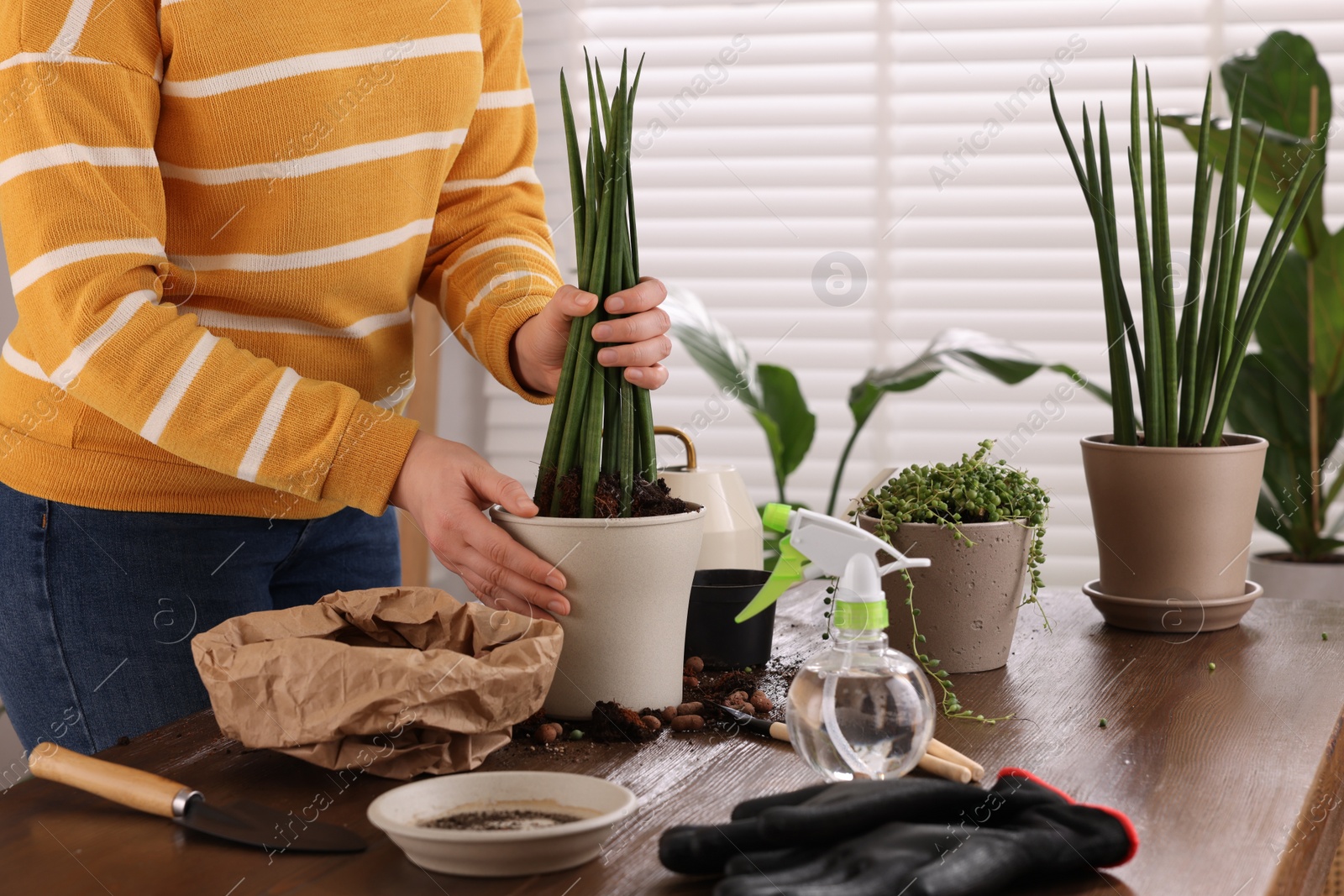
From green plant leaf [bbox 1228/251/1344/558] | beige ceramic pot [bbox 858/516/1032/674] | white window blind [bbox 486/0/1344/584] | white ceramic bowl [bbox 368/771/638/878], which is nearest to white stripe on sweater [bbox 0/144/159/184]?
white ceramic bowl [bbox 368/771/638/878]

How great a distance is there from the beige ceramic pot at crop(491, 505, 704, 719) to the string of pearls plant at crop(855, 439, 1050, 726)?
18cm

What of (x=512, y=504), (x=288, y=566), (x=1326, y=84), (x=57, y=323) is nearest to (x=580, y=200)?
(x=512, y=504)

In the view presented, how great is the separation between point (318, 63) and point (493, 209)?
0.26 metres

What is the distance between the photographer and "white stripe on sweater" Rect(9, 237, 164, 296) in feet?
2.53

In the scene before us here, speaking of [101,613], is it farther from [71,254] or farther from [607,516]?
[607,516]

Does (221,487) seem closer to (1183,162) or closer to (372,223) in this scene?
(372,223)

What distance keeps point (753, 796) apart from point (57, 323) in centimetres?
56

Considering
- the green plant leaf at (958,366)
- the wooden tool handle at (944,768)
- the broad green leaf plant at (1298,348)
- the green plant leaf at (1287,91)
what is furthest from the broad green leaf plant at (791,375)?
the wooden tool handle at (944,768)

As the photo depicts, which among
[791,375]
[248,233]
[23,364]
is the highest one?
[248,233]

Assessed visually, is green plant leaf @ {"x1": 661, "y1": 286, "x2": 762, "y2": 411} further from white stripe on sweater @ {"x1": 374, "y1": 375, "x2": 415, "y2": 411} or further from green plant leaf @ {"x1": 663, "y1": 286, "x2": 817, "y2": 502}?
white stripe on sweater @ {"x1": 374, "y1": 375, "x2": 415, "y2": 411}

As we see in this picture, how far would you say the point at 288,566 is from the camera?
1.05m

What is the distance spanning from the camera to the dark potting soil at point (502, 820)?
54 cm

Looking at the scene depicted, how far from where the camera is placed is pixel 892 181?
7.22 ft

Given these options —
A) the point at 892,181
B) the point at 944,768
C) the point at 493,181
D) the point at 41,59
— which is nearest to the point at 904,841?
the point at 944,768
